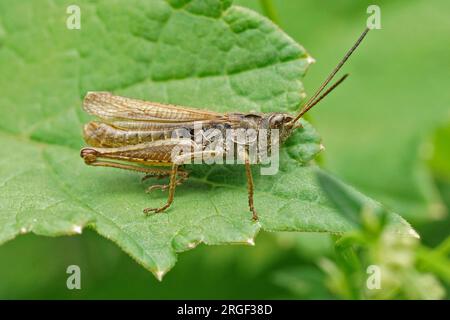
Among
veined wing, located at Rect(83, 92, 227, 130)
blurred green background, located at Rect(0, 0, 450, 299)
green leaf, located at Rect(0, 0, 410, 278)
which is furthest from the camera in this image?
blurred green background, located at Rect(0, 0, 450, 299)

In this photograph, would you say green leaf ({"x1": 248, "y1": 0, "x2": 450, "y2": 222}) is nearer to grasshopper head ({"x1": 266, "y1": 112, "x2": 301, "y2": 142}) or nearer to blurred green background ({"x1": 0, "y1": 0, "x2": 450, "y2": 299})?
blurred green background ({"x1": 0, "y1": 0, "x2": 450, "y2": 299})

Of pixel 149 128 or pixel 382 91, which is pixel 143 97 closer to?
pixel 149 128

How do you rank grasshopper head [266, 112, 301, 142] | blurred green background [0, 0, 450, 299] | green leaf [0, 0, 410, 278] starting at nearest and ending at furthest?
1. green leaf [0, 0, 410, 278]
2. grasshopper head [266, 112, 301, 142]
3. blurred green background [0, 0, 450, 299]

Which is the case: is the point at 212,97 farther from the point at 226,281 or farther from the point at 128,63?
the point at 226,281

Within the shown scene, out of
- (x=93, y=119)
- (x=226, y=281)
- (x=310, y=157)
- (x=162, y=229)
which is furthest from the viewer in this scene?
(x=226, y=281)

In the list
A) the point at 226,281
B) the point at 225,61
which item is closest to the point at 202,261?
the point at 226,281

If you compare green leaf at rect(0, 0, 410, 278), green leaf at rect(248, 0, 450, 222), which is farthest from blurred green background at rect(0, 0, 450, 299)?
green leaf at rect(0, 0, 410, 278)

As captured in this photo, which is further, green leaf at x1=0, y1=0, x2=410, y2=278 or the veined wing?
the veined wing

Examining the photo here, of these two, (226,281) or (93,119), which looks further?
(226,281)
